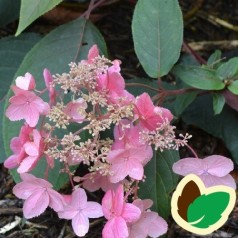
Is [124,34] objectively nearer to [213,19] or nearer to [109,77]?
[213,19]

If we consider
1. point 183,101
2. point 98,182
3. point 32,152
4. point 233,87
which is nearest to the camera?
point 32,152

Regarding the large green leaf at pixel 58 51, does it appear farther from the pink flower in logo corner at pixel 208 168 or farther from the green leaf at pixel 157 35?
the pink flower in logo corner at pixel 208 168

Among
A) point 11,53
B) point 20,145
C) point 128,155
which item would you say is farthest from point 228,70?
point 11,53

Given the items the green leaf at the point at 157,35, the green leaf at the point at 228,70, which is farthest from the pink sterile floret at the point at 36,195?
the green leaf at the point at 228,70

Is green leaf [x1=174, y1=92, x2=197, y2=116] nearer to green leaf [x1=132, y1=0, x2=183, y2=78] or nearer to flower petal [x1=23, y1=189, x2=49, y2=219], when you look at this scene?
green leaf [x1=132, y1=0, x2=183, y2=78]

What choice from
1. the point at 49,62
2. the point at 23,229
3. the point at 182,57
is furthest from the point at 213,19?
the point at 23,229

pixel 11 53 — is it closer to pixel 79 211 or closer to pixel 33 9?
pixel 33 9

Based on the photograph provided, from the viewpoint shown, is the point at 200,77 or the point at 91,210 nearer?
the point at 91,210

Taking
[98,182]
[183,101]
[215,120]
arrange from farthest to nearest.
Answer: [215,120] → [183,101] → [98,182]
